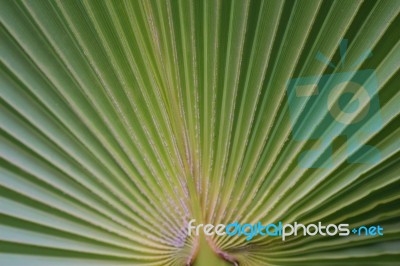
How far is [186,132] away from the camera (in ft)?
2.91

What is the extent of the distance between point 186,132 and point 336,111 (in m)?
0.31

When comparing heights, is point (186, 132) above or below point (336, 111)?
below

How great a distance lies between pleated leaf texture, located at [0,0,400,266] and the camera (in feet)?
2.50

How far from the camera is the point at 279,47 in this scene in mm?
775

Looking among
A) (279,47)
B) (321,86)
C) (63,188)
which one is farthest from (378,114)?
(63,188)

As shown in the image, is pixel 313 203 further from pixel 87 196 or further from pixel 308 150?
pixel 87 196

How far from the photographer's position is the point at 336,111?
31.7 inches

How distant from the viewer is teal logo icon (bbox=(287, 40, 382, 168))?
0.77m

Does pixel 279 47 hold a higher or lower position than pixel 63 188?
higher

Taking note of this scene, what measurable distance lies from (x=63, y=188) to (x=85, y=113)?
0.19 metres

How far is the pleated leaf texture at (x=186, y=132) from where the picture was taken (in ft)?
2.50

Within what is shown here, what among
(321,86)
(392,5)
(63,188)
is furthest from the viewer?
(63,188)

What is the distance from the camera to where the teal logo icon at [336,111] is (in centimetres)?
77

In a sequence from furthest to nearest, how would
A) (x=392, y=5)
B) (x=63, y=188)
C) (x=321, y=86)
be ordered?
(x=63, y=188)
(x=321, y=86)
(x=392, y=5)
